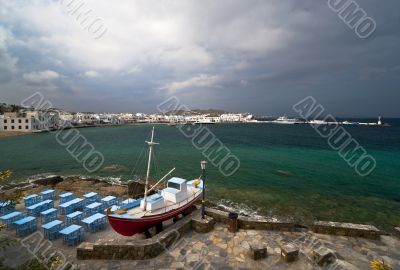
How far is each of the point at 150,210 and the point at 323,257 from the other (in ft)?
25.3

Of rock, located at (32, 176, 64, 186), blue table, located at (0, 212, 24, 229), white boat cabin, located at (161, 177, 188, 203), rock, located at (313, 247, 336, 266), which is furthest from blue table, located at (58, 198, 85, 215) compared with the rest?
rock, located at (313, 247, 336, 266)

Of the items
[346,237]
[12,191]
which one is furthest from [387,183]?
[12,191]

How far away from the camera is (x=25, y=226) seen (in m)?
12.1

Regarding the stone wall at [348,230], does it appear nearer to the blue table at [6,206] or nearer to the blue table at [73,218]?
the blue table at [6,206]

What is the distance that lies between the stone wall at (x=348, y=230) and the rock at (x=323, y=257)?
2275 millimetres

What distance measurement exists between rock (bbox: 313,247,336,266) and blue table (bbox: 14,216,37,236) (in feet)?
46.2

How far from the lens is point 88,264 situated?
Result: 8688mm

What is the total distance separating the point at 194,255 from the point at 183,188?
4594mm

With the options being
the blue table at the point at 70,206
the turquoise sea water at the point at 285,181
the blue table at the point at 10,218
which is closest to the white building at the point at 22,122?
the turquoise sea water at the point at 285,181

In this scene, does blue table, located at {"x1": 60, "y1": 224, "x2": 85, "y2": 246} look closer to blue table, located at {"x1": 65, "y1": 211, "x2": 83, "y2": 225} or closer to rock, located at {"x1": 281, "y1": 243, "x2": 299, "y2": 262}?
blue table, located at {"x1": 65, "y1": 211, "x2": 83, "y2": 225}

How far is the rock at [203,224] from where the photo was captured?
10.8m

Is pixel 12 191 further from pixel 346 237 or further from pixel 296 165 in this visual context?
pixel 296 165

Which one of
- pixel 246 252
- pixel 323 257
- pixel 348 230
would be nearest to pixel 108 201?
pixel 246 252

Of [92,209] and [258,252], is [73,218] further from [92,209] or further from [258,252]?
[258,252]
